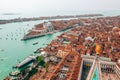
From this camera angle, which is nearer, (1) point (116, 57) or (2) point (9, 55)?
(1) point (116, 57)

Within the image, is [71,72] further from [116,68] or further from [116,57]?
[116,57]

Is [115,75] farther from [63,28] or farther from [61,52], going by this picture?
[63,28]

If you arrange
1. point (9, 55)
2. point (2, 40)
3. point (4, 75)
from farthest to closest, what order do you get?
point (2, 40) < point (9, 55) < point (4, 75)

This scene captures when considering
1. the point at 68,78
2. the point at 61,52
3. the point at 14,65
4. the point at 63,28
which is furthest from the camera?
the point at 63,28

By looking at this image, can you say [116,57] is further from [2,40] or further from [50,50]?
[2,40]

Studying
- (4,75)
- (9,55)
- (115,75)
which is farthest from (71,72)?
(9,55)

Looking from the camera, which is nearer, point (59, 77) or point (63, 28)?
point (59, 77)

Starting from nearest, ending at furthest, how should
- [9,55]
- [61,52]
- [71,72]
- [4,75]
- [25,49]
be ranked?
[71,72] → [4,75] → [61,52] → [9,55] → [25,49]

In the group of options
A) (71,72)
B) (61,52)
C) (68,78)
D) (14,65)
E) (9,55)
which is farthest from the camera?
(9,55)

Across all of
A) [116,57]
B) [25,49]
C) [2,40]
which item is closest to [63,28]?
[2,40]
